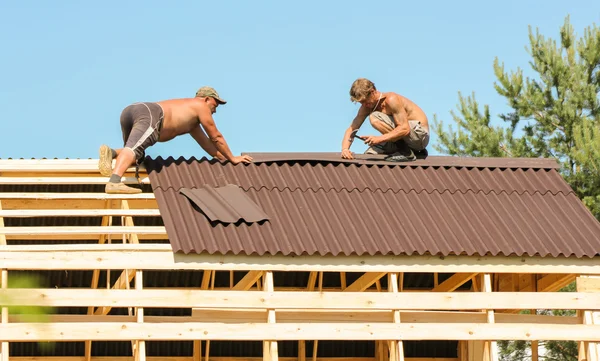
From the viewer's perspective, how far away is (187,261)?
31.1ft

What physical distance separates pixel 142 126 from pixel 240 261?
8.36ft

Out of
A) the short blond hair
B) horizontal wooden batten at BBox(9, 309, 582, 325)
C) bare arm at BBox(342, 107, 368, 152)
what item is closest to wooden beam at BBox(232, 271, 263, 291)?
horizontal wooden batten at BBox(9, 309, 582, 325)

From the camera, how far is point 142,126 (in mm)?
11078

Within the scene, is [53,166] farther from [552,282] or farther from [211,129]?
[552,282]

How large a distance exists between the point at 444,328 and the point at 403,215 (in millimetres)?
1821

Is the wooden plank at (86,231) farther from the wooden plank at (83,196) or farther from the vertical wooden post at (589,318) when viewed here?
the vertical wooden post at (589,318)

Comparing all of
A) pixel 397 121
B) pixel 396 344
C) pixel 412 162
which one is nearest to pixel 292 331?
pixel 396 344

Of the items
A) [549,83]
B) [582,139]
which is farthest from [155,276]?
[549,83]

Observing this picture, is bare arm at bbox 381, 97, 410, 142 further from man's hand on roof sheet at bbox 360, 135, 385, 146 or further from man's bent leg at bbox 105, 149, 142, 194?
man's bent leg at bbox 105, 149, 142, 194

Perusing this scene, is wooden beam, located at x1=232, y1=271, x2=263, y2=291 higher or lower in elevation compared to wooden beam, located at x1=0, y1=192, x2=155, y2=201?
lower

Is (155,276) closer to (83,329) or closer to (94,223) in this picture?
(94,223)

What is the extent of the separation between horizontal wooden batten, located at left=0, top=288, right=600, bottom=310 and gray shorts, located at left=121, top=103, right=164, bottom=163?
99.7 inches

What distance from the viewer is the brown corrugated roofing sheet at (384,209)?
10023mm

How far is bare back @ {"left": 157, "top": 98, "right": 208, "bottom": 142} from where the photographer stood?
Result: 36.8 feet
